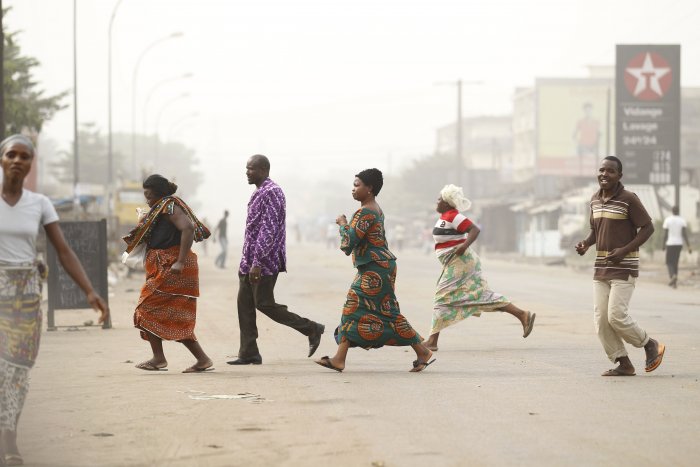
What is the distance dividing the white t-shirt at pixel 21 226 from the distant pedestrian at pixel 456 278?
250 inches

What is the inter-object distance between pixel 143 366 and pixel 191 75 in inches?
2277

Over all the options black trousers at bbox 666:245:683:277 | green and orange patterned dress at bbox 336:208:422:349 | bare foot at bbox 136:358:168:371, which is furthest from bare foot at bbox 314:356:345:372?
black trousers at bbox 666:245:683:277

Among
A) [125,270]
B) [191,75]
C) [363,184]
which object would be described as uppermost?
[191,75]

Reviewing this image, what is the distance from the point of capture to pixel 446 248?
508 inches

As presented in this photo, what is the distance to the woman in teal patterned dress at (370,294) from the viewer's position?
10.7 m

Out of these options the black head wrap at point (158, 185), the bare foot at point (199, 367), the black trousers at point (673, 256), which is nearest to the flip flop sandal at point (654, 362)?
the bare foot at point (199, 367)

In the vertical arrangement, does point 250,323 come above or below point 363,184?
below

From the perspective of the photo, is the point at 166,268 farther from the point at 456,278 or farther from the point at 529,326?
the point at 529,326

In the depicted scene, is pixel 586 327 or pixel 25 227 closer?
pixel 25 227

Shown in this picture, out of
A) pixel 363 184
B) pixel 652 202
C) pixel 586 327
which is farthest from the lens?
pixel 652 202

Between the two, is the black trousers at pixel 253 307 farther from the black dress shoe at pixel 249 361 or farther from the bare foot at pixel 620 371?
the bare foot at pixel 620 371

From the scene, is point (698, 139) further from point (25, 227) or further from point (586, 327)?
point (25, 227)

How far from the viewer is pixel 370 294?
1072 cm

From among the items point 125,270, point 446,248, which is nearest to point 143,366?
point 446,248
